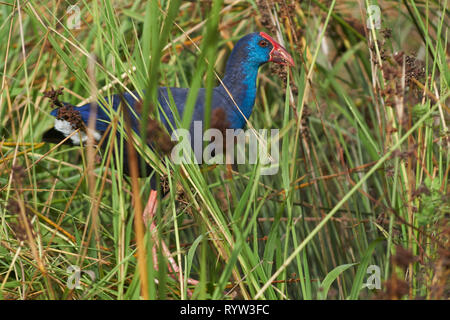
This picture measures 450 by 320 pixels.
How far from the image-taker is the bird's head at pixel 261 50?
219 cm

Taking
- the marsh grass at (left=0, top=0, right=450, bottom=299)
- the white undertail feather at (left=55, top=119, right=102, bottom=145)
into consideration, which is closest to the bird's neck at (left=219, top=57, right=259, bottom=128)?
the marsh grass at (left=0, top=0, right=450, bottom=299)

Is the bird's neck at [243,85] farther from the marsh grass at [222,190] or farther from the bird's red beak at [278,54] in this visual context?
the marsh grass at [222,190]

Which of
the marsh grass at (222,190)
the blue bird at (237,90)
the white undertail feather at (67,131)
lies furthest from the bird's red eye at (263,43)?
the white undertail feather at (67,131)

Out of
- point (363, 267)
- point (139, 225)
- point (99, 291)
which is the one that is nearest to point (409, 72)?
point (363, 267)

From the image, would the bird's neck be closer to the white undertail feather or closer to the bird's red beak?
the bird's red beak

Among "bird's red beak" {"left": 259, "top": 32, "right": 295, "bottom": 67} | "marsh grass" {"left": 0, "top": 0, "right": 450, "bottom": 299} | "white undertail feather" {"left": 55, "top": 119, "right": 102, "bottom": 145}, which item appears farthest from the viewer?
"bird's red beak" {"left": 259, "top": 32, "right": 295, "bottom": 67}

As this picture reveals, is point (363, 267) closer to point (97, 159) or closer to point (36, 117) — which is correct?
point (97, 159)

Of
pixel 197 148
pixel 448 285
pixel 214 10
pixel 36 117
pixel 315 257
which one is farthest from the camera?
pixel 36 117

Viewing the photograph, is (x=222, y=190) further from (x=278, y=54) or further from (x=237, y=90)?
(x=278, y=54)

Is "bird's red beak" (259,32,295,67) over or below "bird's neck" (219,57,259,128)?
over

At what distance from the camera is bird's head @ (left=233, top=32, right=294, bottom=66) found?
86.1 inches

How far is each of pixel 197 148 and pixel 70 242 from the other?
523mm

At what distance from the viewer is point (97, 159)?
1883 millimetres

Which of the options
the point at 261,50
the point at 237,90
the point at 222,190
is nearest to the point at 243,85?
the point at 237,90
